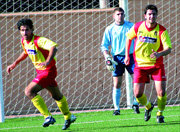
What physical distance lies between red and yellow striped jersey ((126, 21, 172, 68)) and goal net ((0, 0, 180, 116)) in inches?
108

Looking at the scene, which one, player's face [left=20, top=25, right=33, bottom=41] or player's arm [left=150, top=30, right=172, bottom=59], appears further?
player's face [left=20, top=25, right=33, bottom=41]

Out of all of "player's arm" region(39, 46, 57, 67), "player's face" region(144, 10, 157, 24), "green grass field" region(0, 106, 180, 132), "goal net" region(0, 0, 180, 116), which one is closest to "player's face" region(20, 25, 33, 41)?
"player's arm" region(39, 46, 57, 67)

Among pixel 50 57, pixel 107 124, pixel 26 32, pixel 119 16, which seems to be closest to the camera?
pixel 50 57

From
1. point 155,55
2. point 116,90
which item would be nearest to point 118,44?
point 116,90

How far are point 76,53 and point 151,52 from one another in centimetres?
299

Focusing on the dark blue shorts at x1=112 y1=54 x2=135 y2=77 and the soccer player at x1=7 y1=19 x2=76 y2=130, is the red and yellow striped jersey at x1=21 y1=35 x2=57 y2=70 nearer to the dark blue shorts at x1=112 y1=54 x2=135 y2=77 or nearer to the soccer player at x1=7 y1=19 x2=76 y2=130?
the soccer player at x1=7 y1=19 x2=76 y2=130

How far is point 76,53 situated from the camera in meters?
8.84

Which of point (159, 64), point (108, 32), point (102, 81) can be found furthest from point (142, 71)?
point (102, 81)

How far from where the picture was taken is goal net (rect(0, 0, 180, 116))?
8.74 m

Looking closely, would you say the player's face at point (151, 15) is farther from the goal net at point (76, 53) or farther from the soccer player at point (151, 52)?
the goal net at point (76, 53)

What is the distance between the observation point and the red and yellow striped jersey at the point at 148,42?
596cm

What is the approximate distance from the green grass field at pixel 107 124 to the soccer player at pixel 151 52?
1.02 ft

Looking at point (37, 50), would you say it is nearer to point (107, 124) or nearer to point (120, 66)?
point (107, 124)

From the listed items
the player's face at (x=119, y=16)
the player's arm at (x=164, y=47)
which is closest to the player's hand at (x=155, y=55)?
the player's arm at (x=164, y=47)
